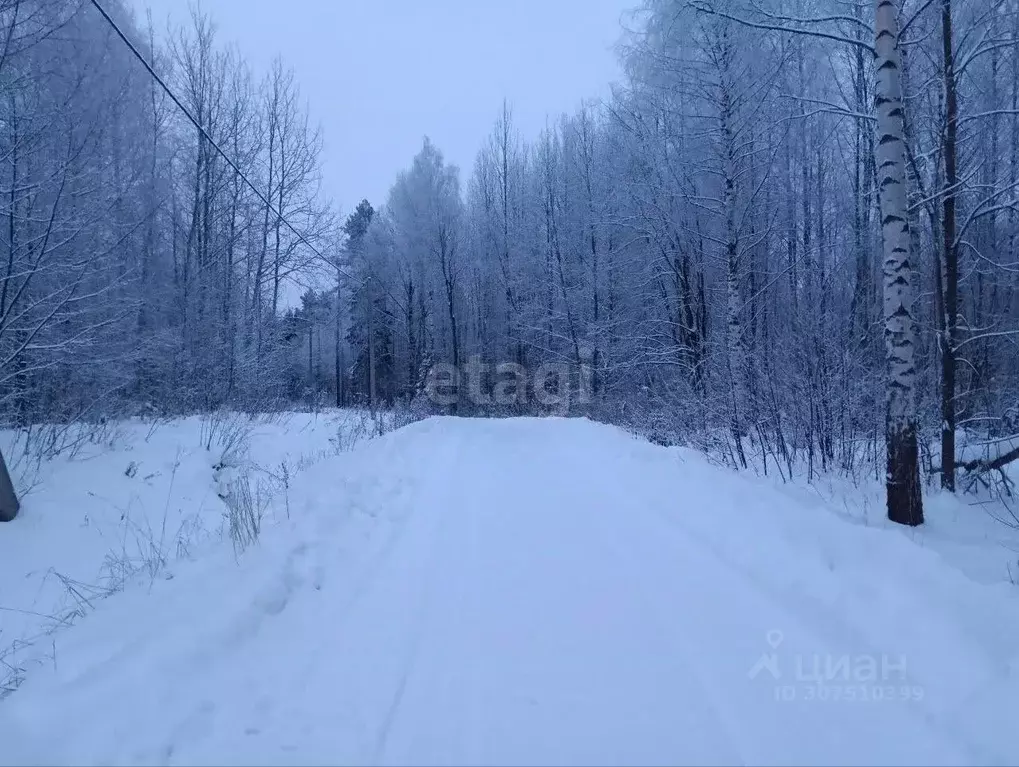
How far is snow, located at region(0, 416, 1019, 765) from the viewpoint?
102 inches

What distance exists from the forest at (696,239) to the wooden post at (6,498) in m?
1.97

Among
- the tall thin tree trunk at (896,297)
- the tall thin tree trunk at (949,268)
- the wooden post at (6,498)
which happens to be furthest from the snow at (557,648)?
the wooden post at (6,498)

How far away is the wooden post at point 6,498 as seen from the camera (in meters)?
7.94

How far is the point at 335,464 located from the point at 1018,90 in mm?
15988

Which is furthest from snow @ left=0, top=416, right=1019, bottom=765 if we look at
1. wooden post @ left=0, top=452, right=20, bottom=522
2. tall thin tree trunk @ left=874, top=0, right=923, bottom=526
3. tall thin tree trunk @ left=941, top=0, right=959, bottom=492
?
wooden post @ left=0, top=452, right=20, bottom=522

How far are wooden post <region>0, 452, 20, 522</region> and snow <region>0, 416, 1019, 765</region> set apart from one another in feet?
15.4

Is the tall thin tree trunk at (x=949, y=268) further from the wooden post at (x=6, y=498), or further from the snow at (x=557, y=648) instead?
the wooden post at (x=6, y=498)

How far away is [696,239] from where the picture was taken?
1449 cm

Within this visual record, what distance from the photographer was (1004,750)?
94.1 inches

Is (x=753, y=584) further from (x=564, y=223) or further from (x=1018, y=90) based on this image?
(x=564, y=223)

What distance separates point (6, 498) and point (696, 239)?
48.8 feet

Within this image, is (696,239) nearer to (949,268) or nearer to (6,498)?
(949,268)

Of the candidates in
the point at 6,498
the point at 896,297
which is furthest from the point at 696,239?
the point at 6,498

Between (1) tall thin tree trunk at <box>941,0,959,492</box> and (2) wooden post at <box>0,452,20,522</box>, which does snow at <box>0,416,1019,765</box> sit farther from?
(2) wooden post at <box>0,452,20,522</box>
